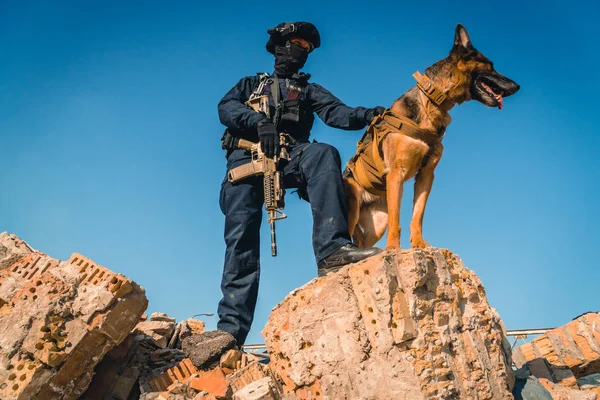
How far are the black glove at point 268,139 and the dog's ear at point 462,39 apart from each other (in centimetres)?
192

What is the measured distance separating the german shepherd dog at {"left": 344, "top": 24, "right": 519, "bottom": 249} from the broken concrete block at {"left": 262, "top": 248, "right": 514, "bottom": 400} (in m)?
0.79

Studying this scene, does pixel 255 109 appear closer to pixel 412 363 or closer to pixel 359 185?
pixel 359 185

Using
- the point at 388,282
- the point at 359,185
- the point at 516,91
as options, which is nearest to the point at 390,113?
the point at 359,185

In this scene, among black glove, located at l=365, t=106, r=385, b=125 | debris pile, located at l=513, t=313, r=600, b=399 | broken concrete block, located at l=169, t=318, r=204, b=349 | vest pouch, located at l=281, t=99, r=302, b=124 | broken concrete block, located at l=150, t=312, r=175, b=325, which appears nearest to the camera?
black glove, located at l=365, t=106, r=385, b=125

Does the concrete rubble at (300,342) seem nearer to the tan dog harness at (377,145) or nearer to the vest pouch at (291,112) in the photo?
the tan dog harness at (377,145)

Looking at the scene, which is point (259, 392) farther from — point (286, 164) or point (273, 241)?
point (286, 164)

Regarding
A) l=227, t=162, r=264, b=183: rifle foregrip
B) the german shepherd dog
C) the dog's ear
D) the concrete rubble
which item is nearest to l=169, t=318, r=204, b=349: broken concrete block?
the concrete rubble

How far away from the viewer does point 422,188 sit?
5086 mm

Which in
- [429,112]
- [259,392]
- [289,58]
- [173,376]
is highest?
[289,58]

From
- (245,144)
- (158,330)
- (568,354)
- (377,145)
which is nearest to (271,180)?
(245,144)

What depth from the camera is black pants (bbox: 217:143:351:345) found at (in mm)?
4777

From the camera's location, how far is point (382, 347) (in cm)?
362

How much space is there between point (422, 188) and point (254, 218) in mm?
1659

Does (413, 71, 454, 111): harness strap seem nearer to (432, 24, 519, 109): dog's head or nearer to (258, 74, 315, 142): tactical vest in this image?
(432, 24, 519, 109): dog's head
